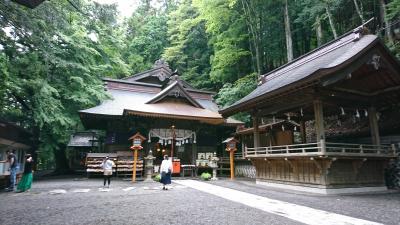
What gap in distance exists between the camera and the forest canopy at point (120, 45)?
9.94m

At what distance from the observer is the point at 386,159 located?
11.8 meters

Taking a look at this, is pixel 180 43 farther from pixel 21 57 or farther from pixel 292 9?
pixel 21 57

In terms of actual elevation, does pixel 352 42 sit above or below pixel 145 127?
above

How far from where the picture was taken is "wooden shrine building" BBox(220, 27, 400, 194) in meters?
10.4

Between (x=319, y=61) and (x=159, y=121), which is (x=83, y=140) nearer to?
(x=159, y=121)

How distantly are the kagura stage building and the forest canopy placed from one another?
1.47 metres

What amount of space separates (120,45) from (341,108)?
Result: 596 inches

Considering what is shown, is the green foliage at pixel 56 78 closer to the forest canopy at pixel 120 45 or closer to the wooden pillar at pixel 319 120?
the forest canopy at pixel 120 45

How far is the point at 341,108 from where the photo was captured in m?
12.6

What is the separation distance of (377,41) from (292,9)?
1534 centimetres

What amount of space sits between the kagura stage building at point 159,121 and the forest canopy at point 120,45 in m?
1.47

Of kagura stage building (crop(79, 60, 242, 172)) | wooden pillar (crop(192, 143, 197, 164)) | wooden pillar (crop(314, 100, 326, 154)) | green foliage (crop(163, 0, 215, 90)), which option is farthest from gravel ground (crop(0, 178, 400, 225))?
green foliage (crop(163, 0, 215, 90))

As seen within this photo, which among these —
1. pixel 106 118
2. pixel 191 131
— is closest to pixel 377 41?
pixel 191 131

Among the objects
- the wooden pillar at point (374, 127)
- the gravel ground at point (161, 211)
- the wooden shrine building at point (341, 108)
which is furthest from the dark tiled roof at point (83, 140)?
the wooden pillar at point (374, 127)
